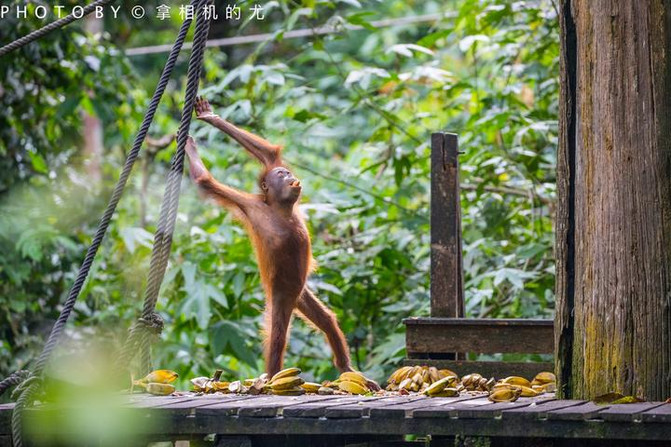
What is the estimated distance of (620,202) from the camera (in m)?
3.26

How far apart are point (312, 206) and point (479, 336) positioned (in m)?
1.84

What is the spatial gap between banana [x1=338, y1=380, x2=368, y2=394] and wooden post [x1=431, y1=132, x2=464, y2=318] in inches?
49.9

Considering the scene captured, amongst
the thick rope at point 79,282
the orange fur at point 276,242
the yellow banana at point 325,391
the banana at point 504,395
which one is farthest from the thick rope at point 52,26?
the banana at point 504,395

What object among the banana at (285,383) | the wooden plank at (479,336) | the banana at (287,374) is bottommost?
the banana at (285,383)

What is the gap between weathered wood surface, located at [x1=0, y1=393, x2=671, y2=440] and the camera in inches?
107

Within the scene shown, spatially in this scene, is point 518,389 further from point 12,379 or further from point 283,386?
point 12,379

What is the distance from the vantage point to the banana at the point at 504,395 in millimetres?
3152

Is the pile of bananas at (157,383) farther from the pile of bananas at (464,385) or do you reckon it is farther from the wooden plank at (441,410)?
the wooden plank at (441,410)

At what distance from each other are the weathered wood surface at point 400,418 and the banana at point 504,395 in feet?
0.26

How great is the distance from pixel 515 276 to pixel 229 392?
254 centimetres

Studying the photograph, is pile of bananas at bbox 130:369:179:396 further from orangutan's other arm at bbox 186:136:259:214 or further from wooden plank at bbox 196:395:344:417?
orangutan's other arm at bbox 186:136:259:214

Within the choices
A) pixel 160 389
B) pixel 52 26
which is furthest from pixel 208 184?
pixel 160 389

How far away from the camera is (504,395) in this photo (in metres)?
3.17

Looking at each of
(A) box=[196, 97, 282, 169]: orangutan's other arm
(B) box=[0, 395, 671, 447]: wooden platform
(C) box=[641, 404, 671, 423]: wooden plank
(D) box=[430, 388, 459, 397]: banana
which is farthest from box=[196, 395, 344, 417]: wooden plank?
(A) box=[196, 97, 282, 169]: orangutan's other arm
